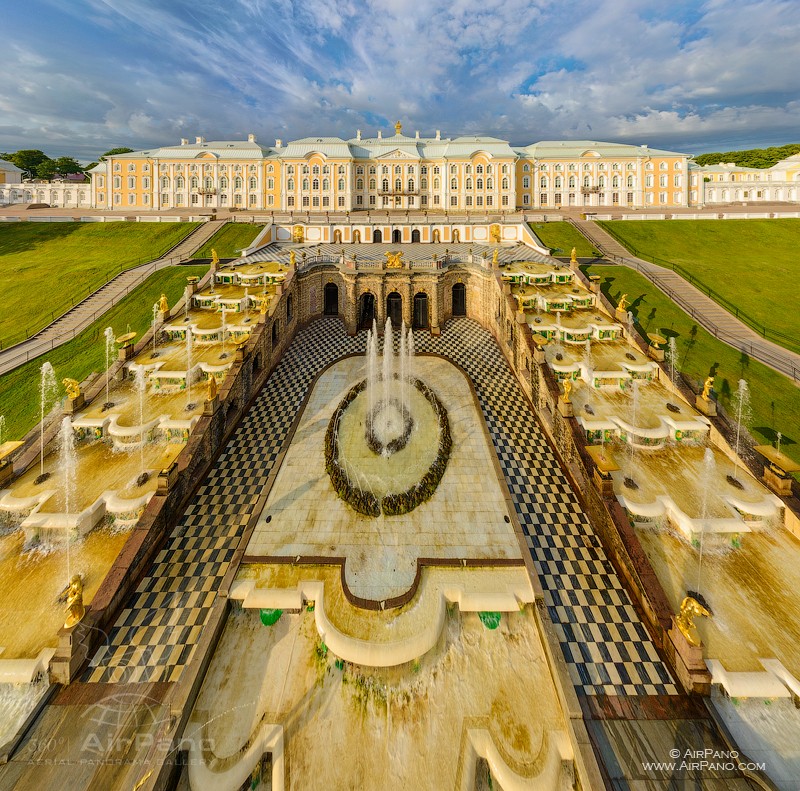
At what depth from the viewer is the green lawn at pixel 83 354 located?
60.7ft

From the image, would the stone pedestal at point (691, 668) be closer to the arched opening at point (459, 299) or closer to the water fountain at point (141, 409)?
the water fountain at point (141, 409)

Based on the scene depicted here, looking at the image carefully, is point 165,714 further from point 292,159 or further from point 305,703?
point 292,159

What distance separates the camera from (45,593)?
9.93 metres

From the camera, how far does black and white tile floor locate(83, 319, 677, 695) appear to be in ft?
29.3

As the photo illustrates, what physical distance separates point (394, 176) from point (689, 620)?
67.7 meters

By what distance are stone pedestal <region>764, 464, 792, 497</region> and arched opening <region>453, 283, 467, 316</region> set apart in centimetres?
1959

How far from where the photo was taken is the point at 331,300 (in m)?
28.2

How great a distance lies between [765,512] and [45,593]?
19.8 metres

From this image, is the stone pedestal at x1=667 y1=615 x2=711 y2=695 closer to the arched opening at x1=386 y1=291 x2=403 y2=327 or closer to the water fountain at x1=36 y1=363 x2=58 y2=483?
the arched opening at x1=386 y1=291 x2=403 y2=327

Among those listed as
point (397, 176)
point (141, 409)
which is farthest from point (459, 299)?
point (397, 176)

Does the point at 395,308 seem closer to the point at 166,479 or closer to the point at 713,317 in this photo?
the point at 166,479

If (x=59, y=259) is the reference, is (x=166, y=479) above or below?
below

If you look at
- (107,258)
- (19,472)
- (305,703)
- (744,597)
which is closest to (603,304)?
(744,597)

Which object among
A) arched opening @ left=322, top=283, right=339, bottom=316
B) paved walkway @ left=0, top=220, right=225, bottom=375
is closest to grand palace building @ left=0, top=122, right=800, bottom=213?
paved walkway @ left=0, top=220, right=225, bottom=375
